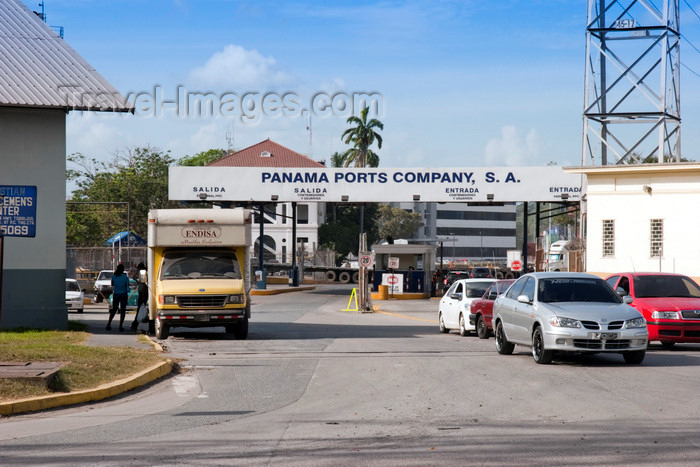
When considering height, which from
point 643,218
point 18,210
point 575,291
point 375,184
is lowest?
point 575,291

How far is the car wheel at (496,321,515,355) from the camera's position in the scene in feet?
57.7

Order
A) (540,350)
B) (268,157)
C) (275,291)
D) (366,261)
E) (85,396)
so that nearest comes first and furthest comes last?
(85,396) < (540,350) < (366,261) < (275,291) < (268,157)

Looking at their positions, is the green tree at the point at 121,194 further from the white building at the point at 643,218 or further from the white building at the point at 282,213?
the white building at the point at 643,218

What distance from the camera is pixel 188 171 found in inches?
1930

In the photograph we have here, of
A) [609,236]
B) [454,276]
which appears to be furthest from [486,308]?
[454,276]

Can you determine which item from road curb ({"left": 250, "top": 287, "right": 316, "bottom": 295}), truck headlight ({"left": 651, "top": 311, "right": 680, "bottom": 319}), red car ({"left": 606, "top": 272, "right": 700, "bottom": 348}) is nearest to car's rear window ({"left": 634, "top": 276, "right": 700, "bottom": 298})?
red car ({"left": 606, "top": 272, "right": 700, "bottom": 348})

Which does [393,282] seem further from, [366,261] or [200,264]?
[200,264]

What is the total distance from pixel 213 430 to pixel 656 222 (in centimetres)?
2819

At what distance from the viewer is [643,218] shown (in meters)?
→ 34.8

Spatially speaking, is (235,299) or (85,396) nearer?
(85,396)

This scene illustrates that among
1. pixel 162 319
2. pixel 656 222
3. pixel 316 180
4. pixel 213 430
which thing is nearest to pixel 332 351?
pixel 162 319

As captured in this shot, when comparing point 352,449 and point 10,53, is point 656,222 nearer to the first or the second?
point 10,53

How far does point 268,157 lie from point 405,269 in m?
37.1

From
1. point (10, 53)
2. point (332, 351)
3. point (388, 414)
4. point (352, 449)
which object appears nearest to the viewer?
point (352, 449)
